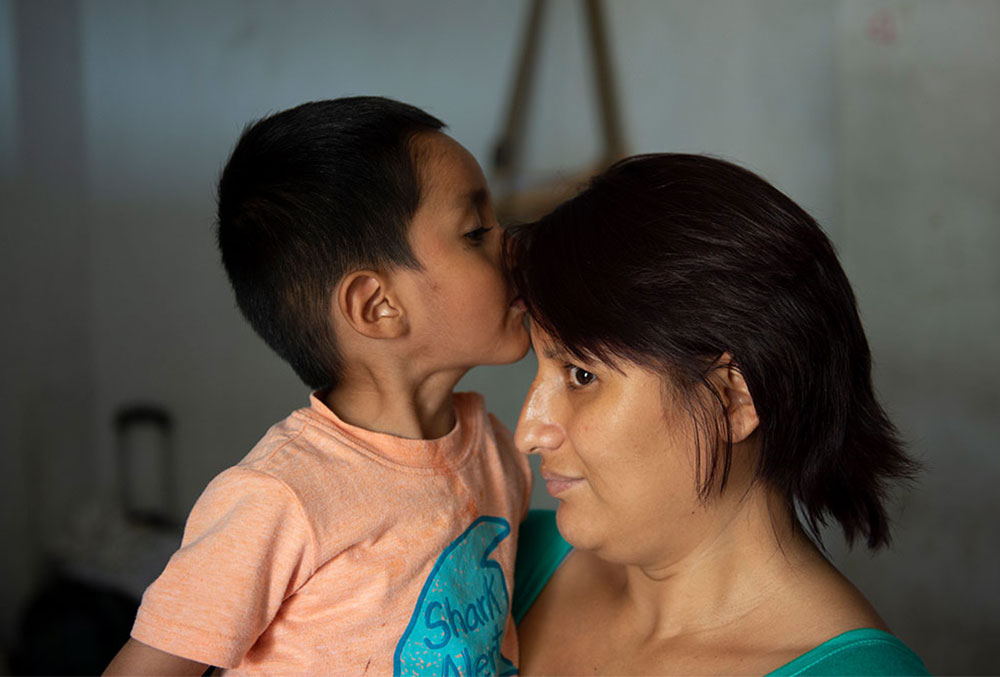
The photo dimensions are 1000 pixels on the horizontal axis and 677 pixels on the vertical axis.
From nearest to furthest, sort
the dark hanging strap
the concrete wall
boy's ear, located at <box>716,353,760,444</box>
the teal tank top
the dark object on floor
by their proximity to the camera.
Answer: the teal tank top < boy's ear, located at <box>716,353,760,444</box> < the concrete wall < the dark object on floor < the dark hanging strap

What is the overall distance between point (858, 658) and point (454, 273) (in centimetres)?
66

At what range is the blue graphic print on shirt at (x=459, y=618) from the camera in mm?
1133

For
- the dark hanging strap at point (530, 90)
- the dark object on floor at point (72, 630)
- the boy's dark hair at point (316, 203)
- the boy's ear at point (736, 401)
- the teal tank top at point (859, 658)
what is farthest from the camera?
the dark hanging strap at point (530, 90)

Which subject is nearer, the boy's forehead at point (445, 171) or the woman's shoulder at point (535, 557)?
the boy's forehead at point (445, 171)

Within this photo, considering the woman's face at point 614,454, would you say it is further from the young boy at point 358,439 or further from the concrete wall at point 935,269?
the concrete wall at point 935,269

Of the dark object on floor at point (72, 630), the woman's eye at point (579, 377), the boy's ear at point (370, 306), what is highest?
the boy's ear at point (370, 306)

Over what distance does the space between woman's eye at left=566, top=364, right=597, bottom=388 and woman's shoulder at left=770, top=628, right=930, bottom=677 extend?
0.39 meters

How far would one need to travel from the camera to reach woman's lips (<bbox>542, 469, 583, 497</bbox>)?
1169 millimetres

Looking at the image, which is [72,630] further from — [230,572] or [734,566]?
[734,566]

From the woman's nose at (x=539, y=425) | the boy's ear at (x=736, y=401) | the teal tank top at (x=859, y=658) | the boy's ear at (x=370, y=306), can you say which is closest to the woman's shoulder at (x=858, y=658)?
the teal tank top at (x=859, y=658)

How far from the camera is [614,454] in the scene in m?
1.10

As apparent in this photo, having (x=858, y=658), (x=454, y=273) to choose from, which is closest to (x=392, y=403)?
(x=454, y=273)

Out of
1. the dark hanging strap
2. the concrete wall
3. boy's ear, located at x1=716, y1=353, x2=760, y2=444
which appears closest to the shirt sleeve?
boy's ear, located at x1=716, y1=353, x2=760, y2=444

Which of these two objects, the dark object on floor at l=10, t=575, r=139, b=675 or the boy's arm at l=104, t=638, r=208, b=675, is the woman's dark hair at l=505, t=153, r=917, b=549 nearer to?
the boy's arm at l=104, t=638, r=208, b=675
